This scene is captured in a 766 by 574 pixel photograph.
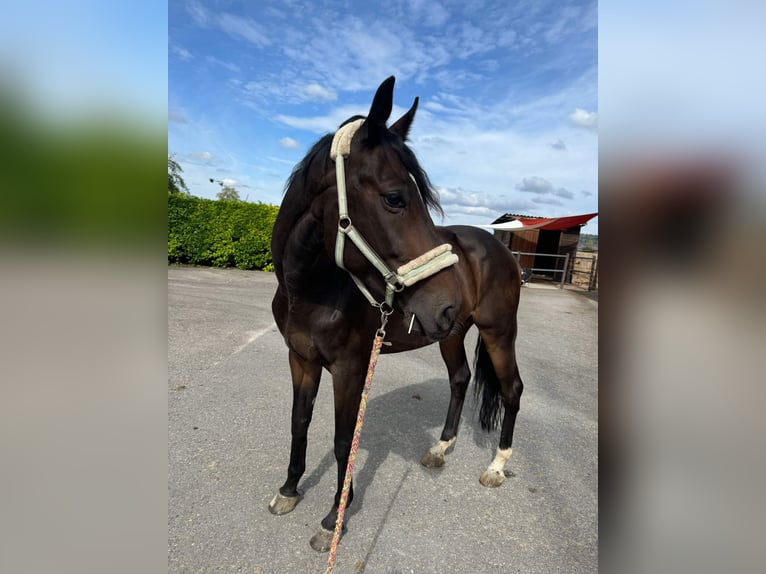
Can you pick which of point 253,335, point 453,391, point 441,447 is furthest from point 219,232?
point 441,447

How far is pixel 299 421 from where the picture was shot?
256 cm

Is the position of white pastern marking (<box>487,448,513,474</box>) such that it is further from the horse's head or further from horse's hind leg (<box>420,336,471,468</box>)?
the horse's head

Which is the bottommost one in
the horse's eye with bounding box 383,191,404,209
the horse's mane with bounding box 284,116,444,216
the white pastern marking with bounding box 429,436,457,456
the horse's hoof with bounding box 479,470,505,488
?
the horse's hoof with bounding box 479,470,505,488

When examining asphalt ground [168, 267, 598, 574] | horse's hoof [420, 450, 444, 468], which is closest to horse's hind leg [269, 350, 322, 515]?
asphalt ground [168, 267, 598, 574]

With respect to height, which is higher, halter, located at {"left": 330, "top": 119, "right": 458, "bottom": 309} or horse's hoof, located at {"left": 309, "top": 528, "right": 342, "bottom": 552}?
halter, located at {"left": 330, "top": 119, "right": 458, "bottom": 309}

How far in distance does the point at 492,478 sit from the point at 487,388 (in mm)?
805

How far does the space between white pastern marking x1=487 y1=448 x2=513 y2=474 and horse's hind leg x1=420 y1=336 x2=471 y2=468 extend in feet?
1.32

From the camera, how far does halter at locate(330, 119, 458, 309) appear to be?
157 centimetres

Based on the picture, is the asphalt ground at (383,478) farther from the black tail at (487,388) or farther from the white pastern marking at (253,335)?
the black tail at (487,388)

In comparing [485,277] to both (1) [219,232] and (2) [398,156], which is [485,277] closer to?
(2) [398,156]

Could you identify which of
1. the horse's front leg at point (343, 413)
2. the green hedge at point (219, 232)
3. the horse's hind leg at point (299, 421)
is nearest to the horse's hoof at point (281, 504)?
the horse's hind leg at point (299, 421)
